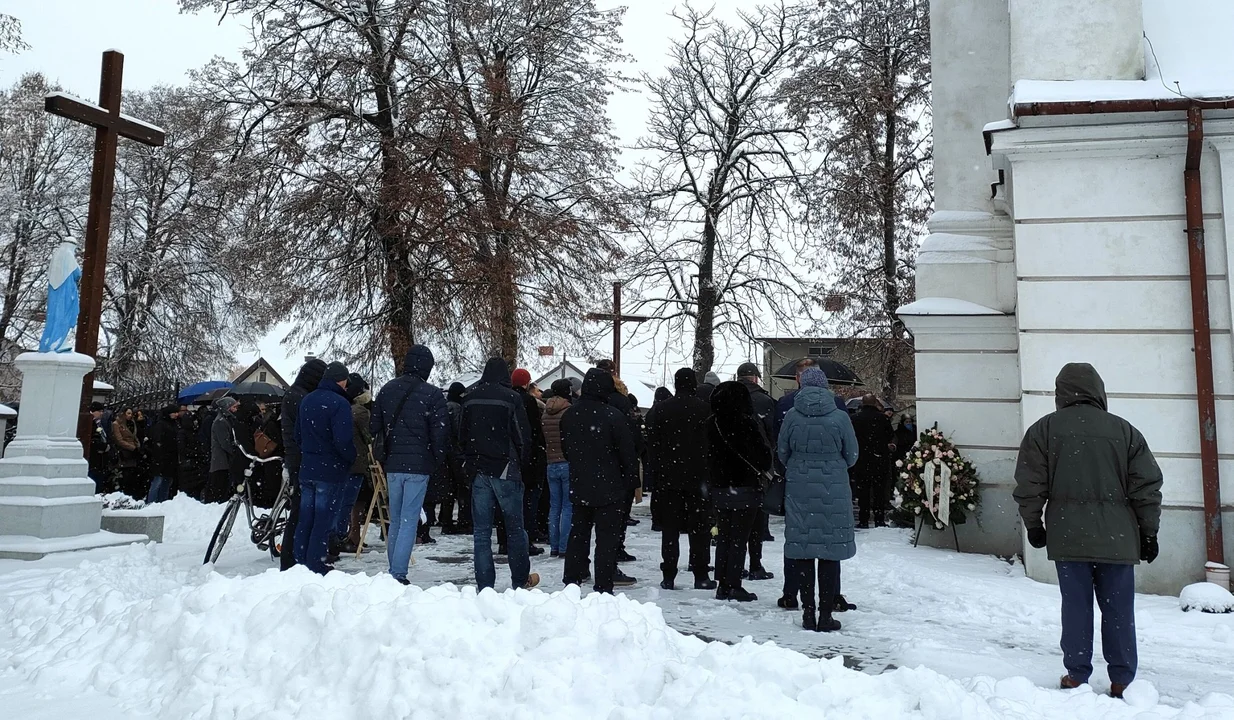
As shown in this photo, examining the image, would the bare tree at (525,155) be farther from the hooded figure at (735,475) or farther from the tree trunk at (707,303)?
the hooded figure at (735,475)

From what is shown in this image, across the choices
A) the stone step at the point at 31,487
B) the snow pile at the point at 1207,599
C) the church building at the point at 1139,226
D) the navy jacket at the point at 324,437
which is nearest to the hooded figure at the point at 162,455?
the stone step at the point at 31,487

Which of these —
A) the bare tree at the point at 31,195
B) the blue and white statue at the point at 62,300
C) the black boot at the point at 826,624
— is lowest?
the black boot at the point at 826,624

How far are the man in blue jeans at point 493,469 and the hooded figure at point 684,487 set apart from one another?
1.35 metres

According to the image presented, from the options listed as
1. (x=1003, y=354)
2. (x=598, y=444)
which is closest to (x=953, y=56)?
(x=1003, y=354)

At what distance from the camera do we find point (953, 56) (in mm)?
11867

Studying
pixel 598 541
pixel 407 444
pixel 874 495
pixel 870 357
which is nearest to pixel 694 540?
pixel 598 541

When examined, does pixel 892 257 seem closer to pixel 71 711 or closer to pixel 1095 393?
pixel 1095 393

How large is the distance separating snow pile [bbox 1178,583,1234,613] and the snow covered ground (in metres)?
0.57

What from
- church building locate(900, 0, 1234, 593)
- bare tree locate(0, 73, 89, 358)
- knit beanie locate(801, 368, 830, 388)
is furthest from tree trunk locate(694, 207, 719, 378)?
bare tree locate(0, 73, 89, 358)

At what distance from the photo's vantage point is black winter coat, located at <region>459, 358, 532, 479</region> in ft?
23.6

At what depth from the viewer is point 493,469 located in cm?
722

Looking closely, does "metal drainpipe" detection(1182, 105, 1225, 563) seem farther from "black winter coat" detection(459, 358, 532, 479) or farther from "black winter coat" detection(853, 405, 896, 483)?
"black winter coat" detection(459, 358, 532, 479)

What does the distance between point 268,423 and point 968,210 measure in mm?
9536

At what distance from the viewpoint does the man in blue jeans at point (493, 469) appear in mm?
7215
